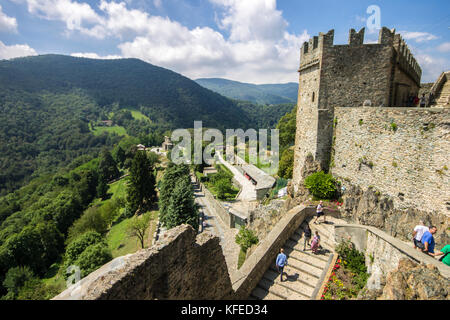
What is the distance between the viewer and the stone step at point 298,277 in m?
9.06

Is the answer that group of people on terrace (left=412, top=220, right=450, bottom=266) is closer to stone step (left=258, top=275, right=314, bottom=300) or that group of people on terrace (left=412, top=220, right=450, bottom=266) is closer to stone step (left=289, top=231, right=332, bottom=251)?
stone step (left=289, top=231, right=332, bottom=251)

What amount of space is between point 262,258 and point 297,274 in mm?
1528

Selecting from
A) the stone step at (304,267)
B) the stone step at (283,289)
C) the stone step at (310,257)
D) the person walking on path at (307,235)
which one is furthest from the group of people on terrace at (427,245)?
the stone step at (283,289)

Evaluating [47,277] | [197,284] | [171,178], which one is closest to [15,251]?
[47,277]

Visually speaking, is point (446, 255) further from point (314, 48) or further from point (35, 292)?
point (35, 292)

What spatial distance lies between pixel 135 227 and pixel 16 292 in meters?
17.7

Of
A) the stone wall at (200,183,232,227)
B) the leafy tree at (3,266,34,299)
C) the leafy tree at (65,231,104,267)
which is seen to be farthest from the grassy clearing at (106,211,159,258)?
the leafy tree at (3,266,34,299)

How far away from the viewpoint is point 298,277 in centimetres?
954

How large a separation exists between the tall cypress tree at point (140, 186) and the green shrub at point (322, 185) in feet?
128

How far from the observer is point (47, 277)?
38969 mm

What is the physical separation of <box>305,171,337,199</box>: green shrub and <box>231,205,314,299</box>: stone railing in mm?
2875

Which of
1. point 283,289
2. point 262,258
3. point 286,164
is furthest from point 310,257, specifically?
point 286,164

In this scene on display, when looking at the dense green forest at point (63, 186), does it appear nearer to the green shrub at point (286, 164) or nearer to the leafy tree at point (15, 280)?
the leafy tree at point (15, 280)
